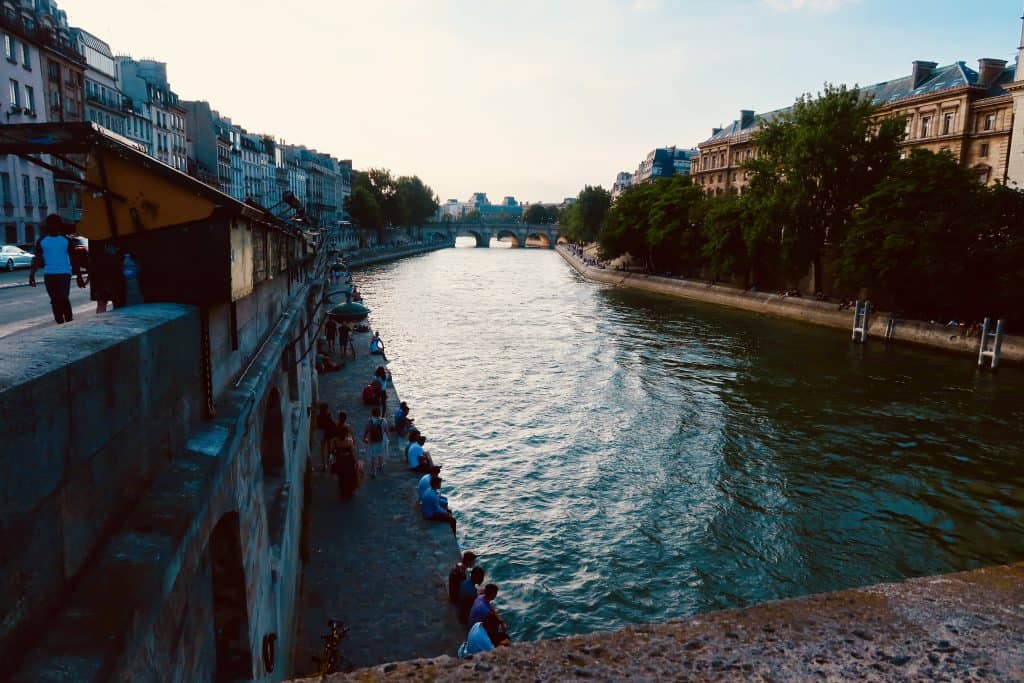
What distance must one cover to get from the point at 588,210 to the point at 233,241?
10829cm

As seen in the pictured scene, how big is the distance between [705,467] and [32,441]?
17.8m

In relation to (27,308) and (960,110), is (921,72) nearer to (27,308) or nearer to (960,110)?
(960,110)

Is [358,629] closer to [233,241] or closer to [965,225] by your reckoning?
[233,241]

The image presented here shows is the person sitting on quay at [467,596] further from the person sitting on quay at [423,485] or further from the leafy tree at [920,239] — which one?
the leafy tree at [920,239]

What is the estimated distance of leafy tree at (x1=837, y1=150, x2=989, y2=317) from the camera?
35375 millimetres

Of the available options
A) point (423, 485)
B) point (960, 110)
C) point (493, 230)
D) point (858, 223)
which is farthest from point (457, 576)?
point (493, 230)

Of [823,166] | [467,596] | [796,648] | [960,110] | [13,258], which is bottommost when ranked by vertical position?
[467,596]

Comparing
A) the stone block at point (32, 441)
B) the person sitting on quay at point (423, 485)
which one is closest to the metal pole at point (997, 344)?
the person sitting on quay at point (423, 485)

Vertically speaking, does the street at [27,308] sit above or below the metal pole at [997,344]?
above

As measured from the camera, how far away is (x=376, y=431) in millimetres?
15695

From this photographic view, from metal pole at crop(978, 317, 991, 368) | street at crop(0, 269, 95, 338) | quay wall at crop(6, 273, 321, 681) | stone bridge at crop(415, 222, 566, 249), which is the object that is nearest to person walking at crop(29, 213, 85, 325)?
street at crop(0, 269, 95, 338)

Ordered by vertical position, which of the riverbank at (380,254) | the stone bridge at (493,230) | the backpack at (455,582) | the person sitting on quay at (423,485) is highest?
the stone bridge at (493,230)

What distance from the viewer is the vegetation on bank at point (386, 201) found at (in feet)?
387

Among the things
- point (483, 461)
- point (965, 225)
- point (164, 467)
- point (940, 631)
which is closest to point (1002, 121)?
point (965, 225)
